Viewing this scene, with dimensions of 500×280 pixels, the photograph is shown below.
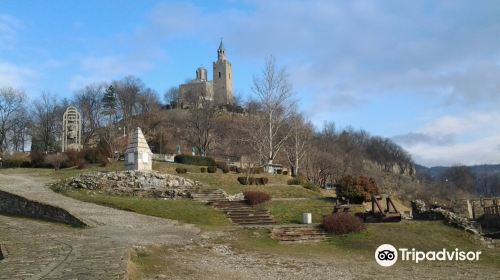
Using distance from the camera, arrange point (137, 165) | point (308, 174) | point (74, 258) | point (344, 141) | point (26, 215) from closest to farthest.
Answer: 1. point (74, 258)
2. point (26, 215)
3. point (137, 165)
4. point (308, 174)
5. point (344, 141)

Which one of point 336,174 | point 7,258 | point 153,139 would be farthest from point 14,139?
point 7,258

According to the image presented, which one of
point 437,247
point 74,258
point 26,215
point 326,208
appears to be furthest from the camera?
point 326,208

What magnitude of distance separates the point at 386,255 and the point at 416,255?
3.86ft

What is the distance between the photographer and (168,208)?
21.9 meters

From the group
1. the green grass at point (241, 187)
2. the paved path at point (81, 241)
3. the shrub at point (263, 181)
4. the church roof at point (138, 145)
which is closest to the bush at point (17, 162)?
the green grass at point (241, 187)

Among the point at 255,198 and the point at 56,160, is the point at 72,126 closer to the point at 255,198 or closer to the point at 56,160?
the point at 56,160

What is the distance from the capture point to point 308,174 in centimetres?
5953

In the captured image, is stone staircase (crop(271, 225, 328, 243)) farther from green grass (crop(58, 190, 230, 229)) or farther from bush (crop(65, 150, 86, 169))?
bush (crop(65, 150, 86, 169))

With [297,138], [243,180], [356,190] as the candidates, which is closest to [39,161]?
[243,180]

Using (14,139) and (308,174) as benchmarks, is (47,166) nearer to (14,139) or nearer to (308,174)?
(14,139)

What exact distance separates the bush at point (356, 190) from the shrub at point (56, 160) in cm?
2555

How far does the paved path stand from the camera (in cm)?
827

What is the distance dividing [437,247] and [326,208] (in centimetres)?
871

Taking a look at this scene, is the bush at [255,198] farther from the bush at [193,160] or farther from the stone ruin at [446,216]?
the bush at [193,160]
